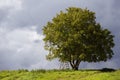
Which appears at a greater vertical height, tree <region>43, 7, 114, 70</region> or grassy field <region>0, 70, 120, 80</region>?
tree <region>43, 7, 114, 70</region>

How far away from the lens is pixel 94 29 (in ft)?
285

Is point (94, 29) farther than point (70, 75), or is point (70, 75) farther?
point (94, 29)

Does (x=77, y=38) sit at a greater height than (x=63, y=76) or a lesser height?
greater

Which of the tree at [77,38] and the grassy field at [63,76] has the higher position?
the tree at [77,38]

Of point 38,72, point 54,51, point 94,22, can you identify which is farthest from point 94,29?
point 38,72

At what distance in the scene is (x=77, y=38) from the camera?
83.8 m

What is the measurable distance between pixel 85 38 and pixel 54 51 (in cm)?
740

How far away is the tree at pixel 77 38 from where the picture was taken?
84.3 metres

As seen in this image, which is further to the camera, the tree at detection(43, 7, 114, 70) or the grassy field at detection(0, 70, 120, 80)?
the tree at detection(43, 7, 114, 70)

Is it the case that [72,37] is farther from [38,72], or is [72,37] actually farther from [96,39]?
[38,72]

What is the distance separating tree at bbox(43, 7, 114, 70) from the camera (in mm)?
84312

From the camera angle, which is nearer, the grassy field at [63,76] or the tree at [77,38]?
the grassy field at [63,76]

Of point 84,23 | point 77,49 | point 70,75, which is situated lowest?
point 70,75

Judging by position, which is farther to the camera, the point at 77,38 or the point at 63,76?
the point at 77,38
